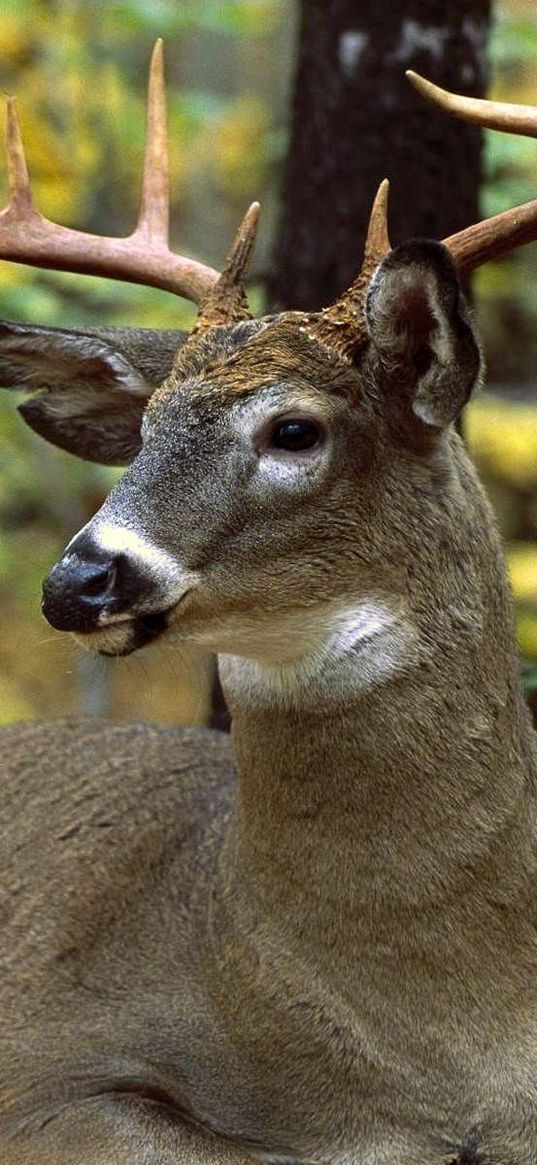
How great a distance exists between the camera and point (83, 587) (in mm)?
3723

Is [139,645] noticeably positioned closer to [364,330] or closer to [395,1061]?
[364,330]

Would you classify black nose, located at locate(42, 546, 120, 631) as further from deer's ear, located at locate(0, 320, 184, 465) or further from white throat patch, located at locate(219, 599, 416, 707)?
deer's ear, located at locate(0, 320, 184, 465)

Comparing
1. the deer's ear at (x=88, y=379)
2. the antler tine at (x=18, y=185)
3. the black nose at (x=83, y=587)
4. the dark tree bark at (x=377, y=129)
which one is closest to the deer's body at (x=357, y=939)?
the black nose at (x=83, y=587)

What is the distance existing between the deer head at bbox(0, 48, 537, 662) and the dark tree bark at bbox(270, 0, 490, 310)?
88.0 inches

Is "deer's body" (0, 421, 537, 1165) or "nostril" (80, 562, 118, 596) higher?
"nostril" (80, 562, 118, 596)

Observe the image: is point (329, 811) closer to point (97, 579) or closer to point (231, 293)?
point (97, 579)

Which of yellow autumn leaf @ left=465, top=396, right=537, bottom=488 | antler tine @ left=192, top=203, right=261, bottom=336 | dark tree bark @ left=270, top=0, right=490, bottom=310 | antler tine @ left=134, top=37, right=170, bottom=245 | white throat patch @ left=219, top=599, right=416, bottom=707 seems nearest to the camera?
white throat patch @ left=219, top=599, right=416, bottom=707

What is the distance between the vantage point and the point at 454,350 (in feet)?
13.0

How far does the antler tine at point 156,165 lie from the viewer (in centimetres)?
500

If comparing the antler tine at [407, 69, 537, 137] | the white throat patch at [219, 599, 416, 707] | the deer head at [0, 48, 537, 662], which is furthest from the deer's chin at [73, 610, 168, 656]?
the antler tine at [407, 69, 537, 137]

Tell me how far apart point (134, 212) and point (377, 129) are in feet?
33.0

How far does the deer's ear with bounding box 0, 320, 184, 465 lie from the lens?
189 inches

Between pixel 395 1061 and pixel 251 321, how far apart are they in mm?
1757

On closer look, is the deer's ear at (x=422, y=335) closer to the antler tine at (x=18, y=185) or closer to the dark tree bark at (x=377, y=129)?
the antler tine at (x=18, y=185)
